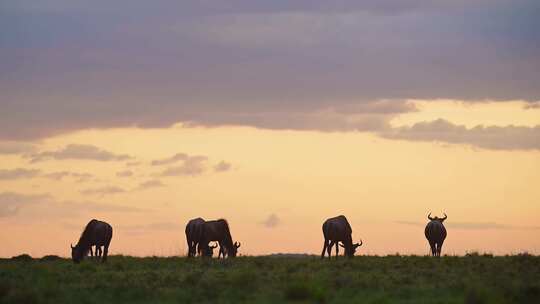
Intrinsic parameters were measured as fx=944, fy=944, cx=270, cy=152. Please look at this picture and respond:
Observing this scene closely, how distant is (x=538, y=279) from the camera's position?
33.4 metres

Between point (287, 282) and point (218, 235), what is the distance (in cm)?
2162

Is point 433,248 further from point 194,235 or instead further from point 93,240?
point 93,240

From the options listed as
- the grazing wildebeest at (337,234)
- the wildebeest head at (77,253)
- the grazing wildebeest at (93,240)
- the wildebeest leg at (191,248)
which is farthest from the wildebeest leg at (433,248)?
the wildebeest head at (77,253)

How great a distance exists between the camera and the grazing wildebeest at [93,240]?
46938 millimetres

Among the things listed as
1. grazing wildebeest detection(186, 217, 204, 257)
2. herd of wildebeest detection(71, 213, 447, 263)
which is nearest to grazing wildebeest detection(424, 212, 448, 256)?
herd of wildebeest detection(71, 213, 447, 263)

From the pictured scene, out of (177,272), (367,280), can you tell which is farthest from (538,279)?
(177,272)

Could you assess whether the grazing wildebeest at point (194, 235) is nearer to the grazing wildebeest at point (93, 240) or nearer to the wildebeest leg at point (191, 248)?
the wildebeest leg at point (191, 248)

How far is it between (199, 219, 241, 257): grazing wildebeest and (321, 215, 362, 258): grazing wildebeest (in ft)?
22.5

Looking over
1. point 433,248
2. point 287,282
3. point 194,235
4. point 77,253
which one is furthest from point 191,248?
point 287,282

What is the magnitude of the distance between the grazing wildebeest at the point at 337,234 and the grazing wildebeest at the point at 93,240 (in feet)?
35.7

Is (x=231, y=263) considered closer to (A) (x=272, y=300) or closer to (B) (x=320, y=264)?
(B) (x=320, y=264)

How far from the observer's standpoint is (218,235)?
53.3 m

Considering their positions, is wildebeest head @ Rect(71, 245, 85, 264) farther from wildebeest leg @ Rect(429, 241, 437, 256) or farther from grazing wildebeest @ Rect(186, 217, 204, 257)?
wildebeest leg @ Rect(429, 241, 437, 256)

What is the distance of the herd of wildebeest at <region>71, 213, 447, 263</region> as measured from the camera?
4712cm
